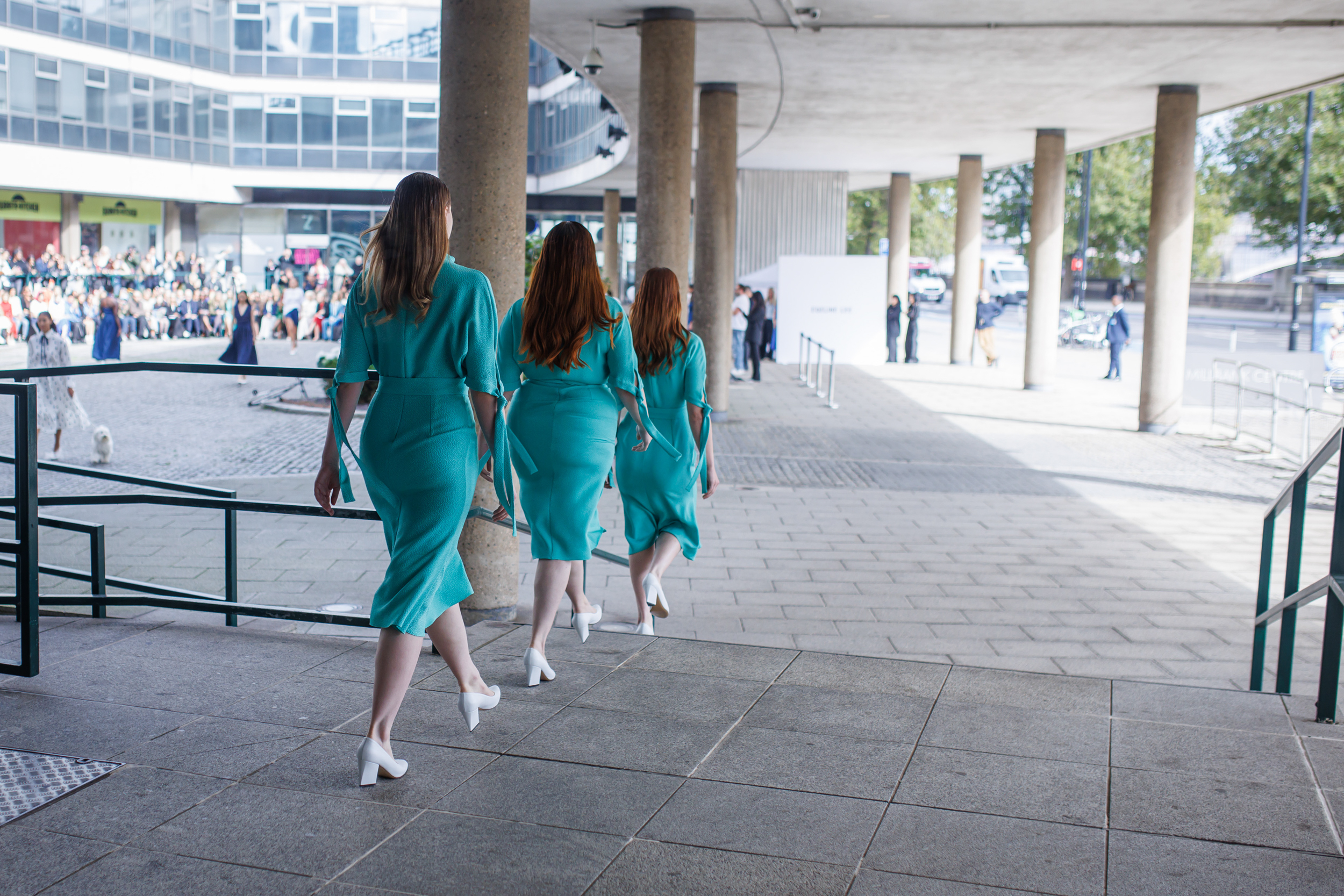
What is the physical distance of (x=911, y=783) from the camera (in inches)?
141

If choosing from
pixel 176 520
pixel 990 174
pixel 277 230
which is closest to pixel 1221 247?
pixel 990 174

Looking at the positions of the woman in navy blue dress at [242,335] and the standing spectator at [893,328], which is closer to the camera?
the woman in navy blue dress at [242,335]

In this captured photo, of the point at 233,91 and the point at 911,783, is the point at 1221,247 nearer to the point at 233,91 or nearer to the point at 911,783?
the point at 233,91

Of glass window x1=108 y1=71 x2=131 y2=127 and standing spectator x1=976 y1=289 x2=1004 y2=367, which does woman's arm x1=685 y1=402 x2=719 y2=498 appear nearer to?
standing spectator x1=976 y1=289 x2=1004 y2=367

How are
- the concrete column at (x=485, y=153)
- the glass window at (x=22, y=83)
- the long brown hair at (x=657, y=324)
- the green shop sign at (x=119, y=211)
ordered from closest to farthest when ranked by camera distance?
the concrete column at (x=485, y=153) → the long brown hair at (x=657, y=324) → the glass window at (x=22, y=83) → the green shop sign at (x=119, y=211)

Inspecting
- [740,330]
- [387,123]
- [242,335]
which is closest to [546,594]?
[242,335]

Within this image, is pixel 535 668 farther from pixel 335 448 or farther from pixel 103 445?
pixel 103 445

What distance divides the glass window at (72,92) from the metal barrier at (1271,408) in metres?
32.6

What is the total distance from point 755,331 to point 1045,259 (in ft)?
18.5

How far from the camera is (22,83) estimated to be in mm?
35344

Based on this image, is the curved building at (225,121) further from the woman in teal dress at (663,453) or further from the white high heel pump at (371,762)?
the white high heel pump at (371,762)

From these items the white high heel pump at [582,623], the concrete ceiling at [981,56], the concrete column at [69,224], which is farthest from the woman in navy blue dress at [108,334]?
the white high heel pump at [582,623]

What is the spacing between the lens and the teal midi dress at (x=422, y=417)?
139 inches

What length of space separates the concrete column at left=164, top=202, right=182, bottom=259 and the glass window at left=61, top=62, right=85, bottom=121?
21.2ft
